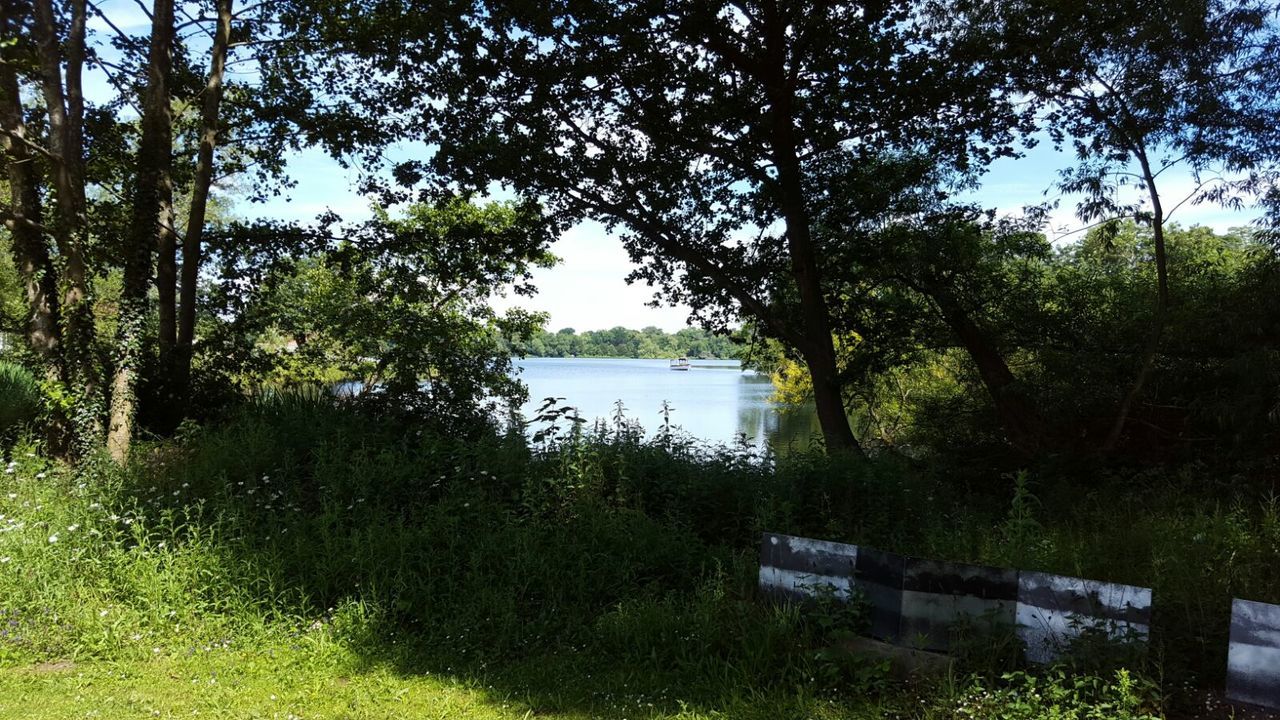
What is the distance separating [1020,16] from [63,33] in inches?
469

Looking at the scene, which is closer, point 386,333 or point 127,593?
point 127,593

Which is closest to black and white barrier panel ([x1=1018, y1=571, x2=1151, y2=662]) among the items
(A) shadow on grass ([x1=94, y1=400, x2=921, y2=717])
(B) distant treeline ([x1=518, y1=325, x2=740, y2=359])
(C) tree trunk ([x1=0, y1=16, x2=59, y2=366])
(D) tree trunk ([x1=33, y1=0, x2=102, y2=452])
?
(A) shadow on grass ([x1=94, y1=400, x2=921, y2=717])

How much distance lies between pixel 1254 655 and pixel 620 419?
5.37 meters

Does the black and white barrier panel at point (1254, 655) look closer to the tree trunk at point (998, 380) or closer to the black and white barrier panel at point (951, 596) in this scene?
the black and white barrier panel at point (951, 596)

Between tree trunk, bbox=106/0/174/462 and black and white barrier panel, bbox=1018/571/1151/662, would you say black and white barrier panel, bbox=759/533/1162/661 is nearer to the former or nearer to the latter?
black and white barrier panel, bbox=1018/571/1151/662

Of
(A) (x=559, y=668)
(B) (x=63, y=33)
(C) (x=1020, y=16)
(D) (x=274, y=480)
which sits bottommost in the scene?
(A) (x=559, y=668)

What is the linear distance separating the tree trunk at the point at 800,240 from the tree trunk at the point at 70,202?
329 inches

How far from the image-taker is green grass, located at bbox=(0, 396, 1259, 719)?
12.2ft

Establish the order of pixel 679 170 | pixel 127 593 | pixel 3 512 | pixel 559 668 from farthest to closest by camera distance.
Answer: pixel 679 170 → pixel 3 512 → pixel 127 593 → pixel 559 668

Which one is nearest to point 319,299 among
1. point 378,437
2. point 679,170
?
point 679,170

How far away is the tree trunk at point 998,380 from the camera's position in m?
10.7

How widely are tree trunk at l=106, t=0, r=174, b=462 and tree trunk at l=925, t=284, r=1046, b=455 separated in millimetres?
10017

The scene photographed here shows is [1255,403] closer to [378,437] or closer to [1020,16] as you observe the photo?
[1020,16]

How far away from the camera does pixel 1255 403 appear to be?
822 centimetres
